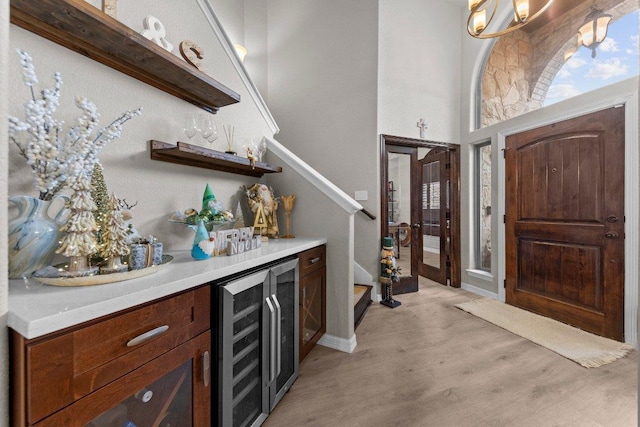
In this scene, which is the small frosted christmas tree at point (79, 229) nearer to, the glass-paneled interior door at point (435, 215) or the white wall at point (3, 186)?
the white wall at point (3, 186)

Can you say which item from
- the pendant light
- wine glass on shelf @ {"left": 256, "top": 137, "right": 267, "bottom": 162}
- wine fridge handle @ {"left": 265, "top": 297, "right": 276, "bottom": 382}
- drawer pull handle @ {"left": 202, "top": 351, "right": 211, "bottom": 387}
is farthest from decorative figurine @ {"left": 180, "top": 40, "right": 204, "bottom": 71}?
the pendant light

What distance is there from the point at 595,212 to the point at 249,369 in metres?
3.21

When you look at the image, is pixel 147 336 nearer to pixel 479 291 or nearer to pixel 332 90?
pixel 332 90

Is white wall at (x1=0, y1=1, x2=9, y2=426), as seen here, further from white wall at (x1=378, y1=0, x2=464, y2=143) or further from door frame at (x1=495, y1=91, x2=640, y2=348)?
door frame at (x1=495, y1=91, x2=640, y2=348)

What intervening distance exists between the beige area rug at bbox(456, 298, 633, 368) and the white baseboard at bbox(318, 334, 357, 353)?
1.57 m

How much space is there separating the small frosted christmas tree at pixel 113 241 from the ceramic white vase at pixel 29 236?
14 cm

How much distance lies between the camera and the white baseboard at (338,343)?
2.13m

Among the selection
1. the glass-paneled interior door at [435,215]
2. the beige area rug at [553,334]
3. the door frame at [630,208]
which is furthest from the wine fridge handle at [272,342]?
the glass-paneled interior door at [435,215]

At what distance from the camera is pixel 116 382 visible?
2.52 ft

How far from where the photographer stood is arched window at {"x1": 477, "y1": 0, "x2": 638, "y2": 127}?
8.22 feet

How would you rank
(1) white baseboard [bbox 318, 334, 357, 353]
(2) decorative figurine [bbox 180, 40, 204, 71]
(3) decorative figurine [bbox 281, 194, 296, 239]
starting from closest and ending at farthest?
(2) decorative figurine [bbox 180, 40, 204, 71], (1) white baseboard [bbox 318, 334, 357, 353], (3) decorative figurine [bbox 281, 194, 296, 239]

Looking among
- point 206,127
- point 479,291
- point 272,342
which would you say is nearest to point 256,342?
point 272,342

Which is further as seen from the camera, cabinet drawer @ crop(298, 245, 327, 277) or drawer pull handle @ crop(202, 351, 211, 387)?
cabinet drawer @ crop(298, 245, 327, 277)

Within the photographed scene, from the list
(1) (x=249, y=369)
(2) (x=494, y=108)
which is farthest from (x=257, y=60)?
(1) (x=249, y=369)
